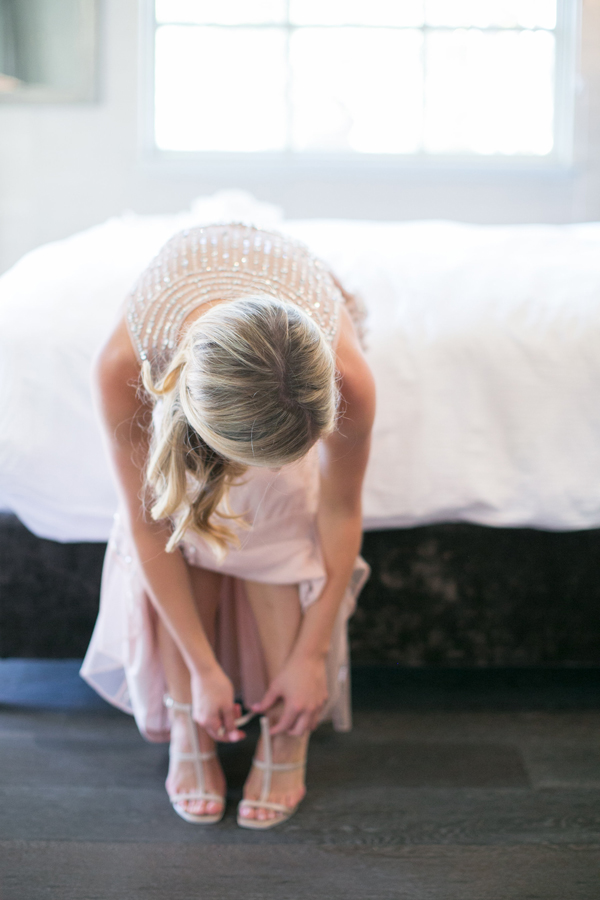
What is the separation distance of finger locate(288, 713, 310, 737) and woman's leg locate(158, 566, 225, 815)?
0.43 feet

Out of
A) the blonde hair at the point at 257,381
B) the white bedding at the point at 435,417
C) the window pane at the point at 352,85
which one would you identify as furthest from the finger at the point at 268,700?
the window pane at the point at 352,85

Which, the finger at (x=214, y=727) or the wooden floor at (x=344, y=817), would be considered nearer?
the wooden floor at (x=344, y=817)

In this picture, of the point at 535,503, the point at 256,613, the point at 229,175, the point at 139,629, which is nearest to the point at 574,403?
the point at 535,503

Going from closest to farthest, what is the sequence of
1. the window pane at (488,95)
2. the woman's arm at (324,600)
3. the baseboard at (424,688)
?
1. the woman's arm at (324,600)
2. the baseboard at (424,688)
3. the window pane at (488,95)

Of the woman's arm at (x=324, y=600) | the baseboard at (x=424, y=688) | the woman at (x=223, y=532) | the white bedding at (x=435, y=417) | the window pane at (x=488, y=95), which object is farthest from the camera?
the window pane at (x=488, y=95)

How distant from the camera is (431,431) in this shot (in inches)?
49.9

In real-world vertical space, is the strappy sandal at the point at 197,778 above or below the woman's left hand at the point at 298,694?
below

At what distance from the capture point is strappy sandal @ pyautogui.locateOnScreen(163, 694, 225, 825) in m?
1.13

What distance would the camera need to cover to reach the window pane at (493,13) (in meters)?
3.22

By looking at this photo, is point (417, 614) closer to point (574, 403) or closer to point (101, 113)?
point (574, 403)

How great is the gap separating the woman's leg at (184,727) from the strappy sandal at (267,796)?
0.05 m

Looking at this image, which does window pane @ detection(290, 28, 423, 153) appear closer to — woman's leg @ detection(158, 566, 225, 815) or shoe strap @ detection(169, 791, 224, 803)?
woman's leg @ detection(158, 566, 225, 815)

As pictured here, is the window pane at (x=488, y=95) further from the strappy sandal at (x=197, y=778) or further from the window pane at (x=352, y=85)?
the strappy sandal at (x=197, y=778)

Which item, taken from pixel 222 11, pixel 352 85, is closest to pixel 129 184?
pixel 222 11
